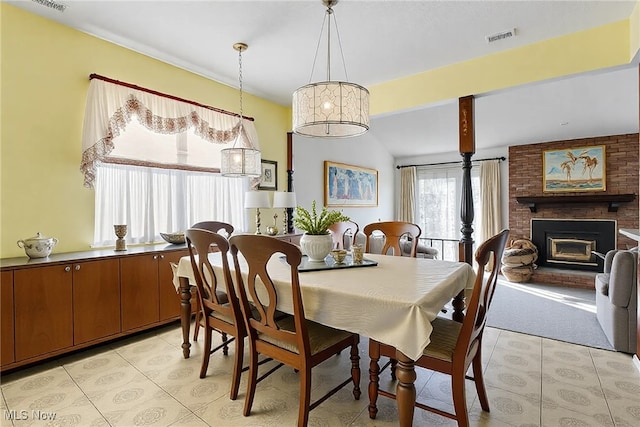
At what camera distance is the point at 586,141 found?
5414 millimetres

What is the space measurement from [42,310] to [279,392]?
1.76m

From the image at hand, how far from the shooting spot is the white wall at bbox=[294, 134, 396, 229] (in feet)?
16.8

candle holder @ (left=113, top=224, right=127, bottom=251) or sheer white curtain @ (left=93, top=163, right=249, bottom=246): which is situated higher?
sheer white curtain @ (left=93, top=163, right=249, bottom=246)

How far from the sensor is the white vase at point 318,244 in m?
2.23

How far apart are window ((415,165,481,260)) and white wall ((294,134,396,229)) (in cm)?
67

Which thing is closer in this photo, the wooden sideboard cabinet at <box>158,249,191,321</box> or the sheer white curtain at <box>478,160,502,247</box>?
the wooden sideboard cabinet at <box>158,249,191,321</box>

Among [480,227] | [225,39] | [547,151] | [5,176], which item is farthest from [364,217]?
[5,176]

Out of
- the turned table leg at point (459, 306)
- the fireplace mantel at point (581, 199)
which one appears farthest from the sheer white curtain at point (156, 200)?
the fireplace mantel at point (581, 199)

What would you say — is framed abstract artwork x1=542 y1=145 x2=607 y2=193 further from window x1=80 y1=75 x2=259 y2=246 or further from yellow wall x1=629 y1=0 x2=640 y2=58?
window x1=80 y1=75 x2=259 y2=246

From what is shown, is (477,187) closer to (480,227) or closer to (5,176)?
(480,227)

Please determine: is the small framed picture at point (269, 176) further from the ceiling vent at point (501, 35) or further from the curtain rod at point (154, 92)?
the ceiling vent at point (501, 35)

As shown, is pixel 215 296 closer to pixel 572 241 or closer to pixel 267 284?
pixel 267 284
